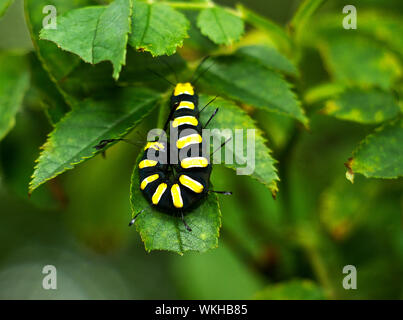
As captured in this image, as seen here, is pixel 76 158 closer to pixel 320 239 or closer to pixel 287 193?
pixel 287 193

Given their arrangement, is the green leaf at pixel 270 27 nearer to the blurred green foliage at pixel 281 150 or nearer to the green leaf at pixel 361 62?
the blurred green foliage at pixel 281 150

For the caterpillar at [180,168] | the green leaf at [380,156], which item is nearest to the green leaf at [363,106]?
the green leaf at [380,156]

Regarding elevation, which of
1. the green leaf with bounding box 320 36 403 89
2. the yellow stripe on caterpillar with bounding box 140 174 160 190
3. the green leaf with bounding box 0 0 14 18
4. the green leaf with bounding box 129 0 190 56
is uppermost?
the green leaf with bounding box 320 36 403 89

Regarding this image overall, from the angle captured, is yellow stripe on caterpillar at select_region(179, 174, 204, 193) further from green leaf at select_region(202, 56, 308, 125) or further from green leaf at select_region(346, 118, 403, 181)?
green leaf at select_region(346, 118, 403, 181)

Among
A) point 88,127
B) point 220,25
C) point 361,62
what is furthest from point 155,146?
point 361,62

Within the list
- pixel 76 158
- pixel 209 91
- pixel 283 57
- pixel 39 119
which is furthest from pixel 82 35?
pixel 39 119

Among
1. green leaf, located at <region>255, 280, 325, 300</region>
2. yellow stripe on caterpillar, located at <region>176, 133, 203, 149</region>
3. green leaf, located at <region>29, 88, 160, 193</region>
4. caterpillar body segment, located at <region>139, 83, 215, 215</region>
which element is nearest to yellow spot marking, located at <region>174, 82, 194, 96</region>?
caterpillar body segment, located at <region>139, 83, 215, 215</region>

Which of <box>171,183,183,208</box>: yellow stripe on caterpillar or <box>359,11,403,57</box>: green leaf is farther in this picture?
<box>359,11,403,57</box>: green leaf
